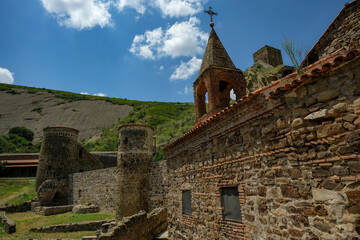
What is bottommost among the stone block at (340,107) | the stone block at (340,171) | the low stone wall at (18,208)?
the low stone wall at (18,208)

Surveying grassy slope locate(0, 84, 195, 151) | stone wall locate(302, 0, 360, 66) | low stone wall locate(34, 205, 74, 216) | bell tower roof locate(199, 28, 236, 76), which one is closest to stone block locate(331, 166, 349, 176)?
stone wall locate(302, 0, 360, 66)

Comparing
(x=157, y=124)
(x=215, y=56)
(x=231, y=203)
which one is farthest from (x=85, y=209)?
(x=157, y=124)

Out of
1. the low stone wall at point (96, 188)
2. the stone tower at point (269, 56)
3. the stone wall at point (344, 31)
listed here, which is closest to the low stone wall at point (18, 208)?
the low stone wall at point (96, 188)

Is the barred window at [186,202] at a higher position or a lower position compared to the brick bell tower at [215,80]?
lower

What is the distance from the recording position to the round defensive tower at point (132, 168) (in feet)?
50.9

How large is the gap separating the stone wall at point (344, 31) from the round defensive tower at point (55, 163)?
2775 centimetres

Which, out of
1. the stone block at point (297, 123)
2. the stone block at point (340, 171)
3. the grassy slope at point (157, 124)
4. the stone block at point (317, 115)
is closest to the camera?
the stone block at point (340, 171)

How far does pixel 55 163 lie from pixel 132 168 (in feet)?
51.1

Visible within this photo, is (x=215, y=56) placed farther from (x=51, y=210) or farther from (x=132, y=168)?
(x=51, y=210)

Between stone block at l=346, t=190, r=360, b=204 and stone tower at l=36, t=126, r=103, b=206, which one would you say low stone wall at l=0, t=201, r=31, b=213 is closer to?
stone tower at l=36, t=126, r=103, b=206

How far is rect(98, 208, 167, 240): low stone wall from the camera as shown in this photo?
704 cm

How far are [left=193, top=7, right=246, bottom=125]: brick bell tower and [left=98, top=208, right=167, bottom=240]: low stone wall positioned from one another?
18.5 ft

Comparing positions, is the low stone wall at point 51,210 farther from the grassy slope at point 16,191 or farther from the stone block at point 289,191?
the stone block at point 289,191

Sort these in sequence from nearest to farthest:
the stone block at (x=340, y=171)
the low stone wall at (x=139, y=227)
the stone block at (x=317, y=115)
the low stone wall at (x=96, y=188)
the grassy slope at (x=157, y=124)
A: the stone block at (x=340, y=171) → the stone block at (x=317, y=115) → the low stone wall at (x=139, y=227) → the low stone wall at (x=96, y=188) → the grassy slope at (x=157, y=124)
